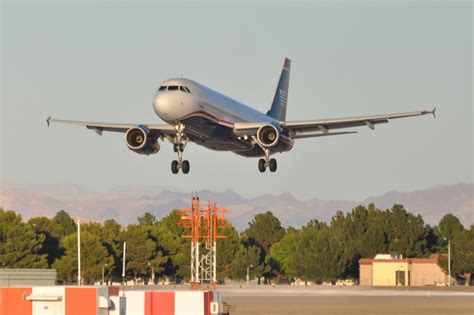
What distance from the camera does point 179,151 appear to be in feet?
213

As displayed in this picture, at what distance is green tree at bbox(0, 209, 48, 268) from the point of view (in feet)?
503

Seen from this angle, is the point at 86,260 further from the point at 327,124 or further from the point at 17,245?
the point at 327,124

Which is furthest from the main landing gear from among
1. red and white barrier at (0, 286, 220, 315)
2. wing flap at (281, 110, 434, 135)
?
red and white barrier at (0, 286, 220, 315)

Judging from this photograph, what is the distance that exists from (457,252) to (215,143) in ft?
407

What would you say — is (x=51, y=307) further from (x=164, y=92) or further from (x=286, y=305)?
(x=286, y=305)

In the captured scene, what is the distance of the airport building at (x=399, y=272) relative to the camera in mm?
178375

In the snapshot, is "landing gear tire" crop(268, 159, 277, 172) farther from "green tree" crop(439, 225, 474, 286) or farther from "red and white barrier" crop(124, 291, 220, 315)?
"green tree" crop(439, 225, 474, 286)

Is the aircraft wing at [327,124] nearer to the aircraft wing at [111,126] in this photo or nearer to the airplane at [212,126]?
the airplane at [212,126]

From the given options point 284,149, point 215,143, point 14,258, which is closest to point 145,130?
point 215,143

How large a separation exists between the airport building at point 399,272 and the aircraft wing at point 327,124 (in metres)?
106

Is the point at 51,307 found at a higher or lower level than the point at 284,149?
lower

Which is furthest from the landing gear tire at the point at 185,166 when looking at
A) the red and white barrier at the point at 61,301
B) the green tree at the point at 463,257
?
the green tree at the point at 463,257

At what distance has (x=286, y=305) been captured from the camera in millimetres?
91812

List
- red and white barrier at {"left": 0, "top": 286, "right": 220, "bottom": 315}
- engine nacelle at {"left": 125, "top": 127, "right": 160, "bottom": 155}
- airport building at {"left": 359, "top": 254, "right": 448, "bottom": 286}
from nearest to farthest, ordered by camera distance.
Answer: red and white barrier at {"left": 0, "top": 286, "right": 220, "bottom": 315} < engine nacelle at {"left": 125, "top": 127, "right": 160, "bottom": 155} < airport building at {"left": 359, "top": 254, "right": 448, "bottom": 286}
